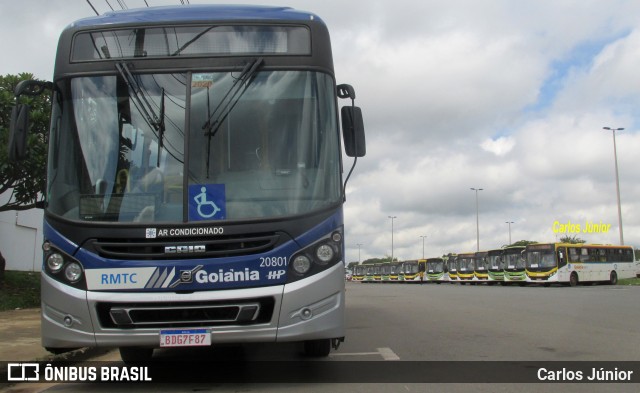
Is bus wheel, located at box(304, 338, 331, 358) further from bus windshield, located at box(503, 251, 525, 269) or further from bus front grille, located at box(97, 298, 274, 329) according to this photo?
bus windshield, located at box(503, 251, 525, 269)

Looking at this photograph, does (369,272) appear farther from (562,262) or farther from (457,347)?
(457,347)

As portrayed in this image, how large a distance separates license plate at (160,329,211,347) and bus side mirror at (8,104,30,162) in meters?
2.23

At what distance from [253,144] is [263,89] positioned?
1.85 feet

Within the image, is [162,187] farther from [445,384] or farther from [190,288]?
[445,384]

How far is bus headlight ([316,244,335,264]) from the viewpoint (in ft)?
17.7

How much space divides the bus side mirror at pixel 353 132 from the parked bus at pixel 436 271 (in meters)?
49.9

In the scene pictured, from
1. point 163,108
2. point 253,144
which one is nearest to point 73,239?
point 163,108

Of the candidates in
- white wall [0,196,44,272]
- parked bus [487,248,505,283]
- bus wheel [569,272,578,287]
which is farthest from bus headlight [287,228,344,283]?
parked bus [487,248,505,283]

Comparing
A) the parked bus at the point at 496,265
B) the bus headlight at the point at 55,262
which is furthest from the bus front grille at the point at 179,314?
the parked bus at the point at 496,265

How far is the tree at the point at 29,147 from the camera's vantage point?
1360 cm

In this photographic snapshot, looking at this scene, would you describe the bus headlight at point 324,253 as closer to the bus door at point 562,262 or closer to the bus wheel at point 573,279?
the bus door at point 562,262

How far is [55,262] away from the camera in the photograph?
5379 mm

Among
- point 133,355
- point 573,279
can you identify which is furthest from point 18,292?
point 573,279

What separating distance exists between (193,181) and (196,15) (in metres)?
1.88
